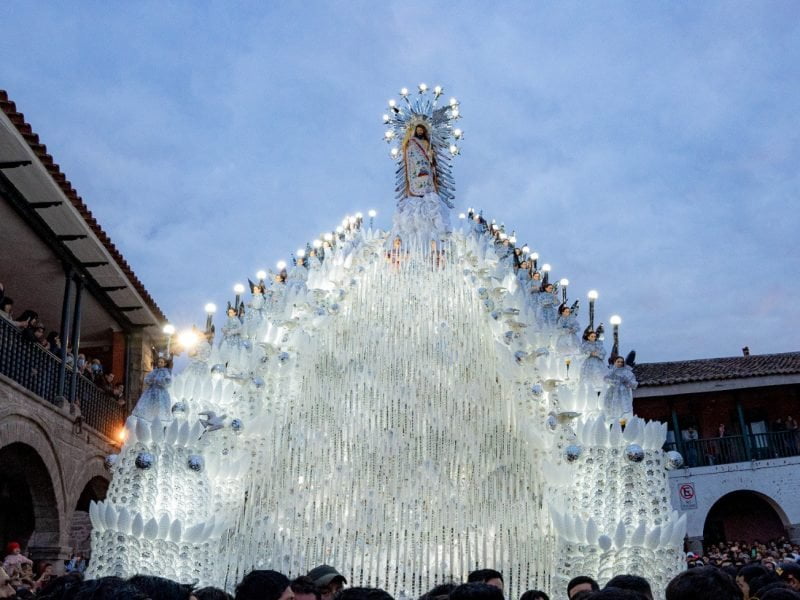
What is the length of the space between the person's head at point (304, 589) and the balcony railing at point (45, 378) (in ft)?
27.5

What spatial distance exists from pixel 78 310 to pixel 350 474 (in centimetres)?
846

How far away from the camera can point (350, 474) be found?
8172 mm

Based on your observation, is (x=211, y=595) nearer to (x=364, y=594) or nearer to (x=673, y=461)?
(x=364, y=594)

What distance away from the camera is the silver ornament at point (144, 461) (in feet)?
23.2

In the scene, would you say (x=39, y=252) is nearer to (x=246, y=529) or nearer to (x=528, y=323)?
(x=246, y=529)

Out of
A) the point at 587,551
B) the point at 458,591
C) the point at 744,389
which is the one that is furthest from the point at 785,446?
the point at 458,591

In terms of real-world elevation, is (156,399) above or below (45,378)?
below

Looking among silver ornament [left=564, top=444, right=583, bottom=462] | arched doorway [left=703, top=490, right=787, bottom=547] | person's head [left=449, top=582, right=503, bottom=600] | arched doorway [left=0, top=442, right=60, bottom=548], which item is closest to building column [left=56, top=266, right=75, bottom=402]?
arched doorway [left=0, top=442, right=60, bottom=548]

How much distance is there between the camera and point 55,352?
1400 cm

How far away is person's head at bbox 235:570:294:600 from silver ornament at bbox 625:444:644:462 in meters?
4.25

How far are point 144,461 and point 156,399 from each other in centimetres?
70

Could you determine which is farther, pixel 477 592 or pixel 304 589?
pixel 304 589

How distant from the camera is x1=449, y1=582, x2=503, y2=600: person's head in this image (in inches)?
136

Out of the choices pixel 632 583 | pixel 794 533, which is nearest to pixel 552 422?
pixel 632 583
